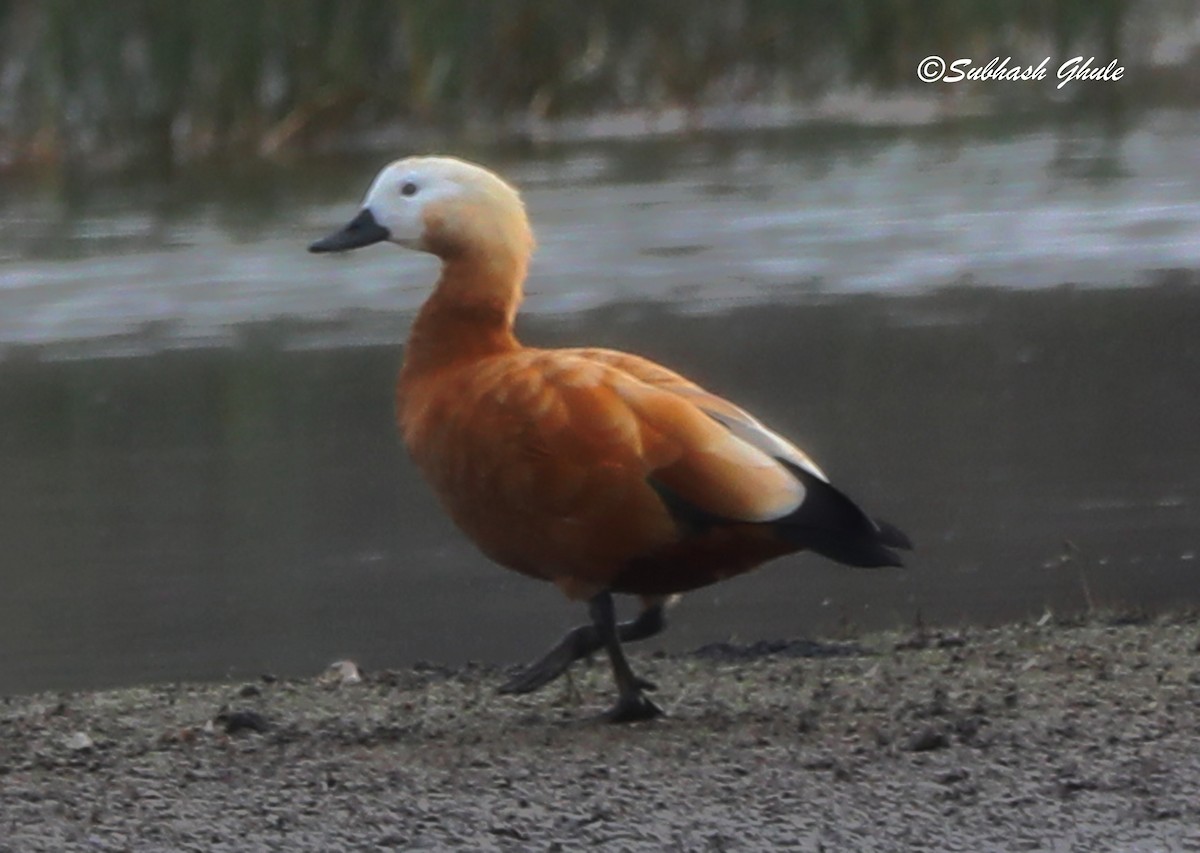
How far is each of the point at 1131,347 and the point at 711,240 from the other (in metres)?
5.29

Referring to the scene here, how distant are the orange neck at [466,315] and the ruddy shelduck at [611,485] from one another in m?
0.02

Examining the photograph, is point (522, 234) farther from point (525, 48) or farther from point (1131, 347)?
point (525, 48)

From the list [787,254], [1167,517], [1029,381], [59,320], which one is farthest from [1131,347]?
[59,320]

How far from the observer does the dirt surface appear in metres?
4.37

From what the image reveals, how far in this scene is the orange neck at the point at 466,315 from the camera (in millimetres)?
5711

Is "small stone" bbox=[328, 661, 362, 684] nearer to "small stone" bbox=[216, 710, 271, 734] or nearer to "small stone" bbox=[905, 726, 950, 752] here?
"small stone" bbox=[216, 710, 271, 734]

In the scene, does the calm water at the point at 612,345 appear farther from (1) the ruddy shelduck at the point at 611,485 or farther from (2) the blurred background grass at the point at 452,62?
(1) the ruddy shelduck at the point at 611,485

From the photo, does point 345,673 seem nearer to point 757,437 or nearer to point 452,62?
point 757,437

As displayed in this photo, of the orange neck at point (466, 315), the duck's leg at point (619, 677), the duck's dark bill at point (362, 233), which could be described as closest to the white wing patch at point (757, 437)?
the duck's leg at point (619, 677)

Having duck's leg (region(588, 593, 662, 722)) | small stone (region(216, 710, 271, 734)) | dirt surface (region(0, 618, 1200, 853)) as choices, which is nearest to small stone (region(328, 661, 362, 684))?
dirt surface (region(0, 618, 1200, 853))

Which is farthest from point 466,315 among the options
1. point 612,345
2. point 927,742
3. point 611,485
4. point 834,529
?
point 612,345

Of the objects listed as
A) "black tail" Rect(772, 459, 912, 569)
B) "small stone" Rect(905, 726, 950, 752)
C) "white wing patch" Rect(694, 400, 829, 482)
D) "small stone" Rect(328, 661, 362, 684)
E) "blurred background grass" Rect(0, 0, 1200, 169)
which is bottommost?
"small stone" Rect(328, 661, 362, 684)

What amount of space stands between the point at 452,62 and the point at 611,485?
53.6 ft

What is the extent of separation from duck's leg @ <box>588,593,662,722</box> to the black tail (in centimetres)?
43
